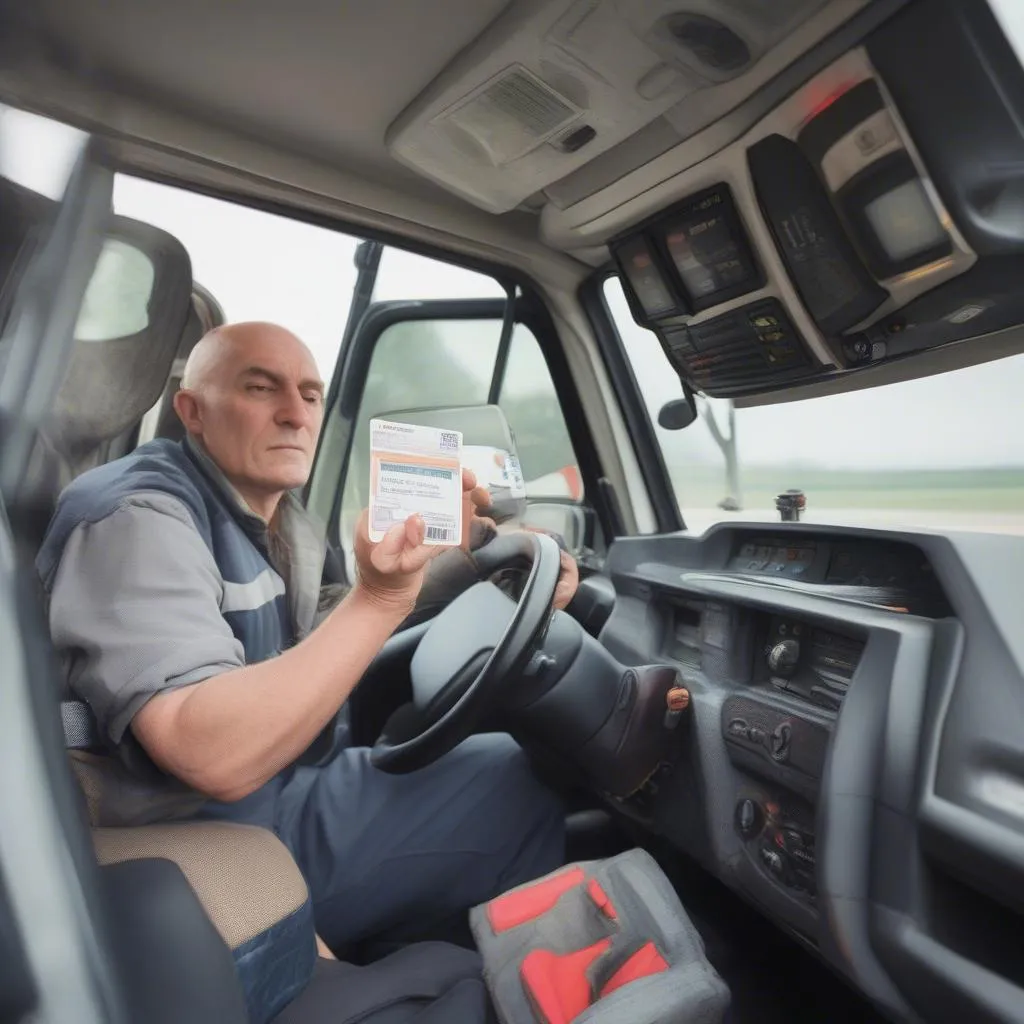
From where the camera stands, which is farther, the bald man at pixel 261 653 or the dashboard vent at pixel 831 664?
the dashboard vent at pixel 831 664

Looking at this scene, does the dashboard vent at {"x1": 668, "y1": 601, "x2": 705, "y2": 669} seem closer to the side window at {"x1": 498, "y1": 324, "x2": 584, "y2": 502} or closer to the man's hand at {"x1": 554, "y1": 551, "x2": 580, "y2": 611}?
the man's hand at {"x1": 554, "y1": 551, "x2": 580, "y2": 611}

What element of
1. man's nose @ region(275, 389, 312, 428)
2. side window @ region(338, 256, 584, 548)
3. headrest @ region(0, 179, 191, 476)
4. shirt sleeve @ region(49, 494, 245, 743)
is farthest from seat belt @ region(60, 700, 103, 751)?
side window @ region(338, 256, 584, 548)

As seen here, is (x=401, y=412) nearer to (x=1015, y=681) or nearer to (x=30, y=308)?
(x=30, y=308)

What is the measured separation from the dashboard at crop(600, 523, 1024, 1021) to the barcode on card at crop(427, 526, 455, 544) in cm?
57

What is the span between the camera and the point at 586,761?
1.50 meters

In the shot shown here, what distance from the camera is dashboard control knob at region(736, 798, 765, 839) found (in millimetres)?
1254

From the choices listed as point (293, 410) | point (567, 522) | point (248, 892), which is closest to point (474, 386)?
point (567, 522)

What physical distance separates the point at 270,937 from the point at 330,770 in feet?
2.03

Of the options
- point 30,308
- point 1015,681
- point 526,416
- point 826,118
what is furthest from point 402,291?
point 1015,681

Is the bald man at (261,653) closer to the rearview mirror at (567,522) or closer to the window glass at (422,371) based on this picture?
the window glass at (422,371)

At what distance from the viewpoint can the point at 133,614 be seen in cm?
100

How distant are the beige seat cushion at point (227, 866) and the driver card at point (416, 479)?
0.42m

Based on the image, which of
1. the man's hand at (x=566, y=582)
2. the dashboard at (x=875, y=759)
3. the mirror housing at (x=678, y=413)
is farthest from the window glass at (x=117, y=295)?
the mirror housing at (x=678, y=413)

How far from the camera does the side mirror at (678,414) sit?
2.13 metres
